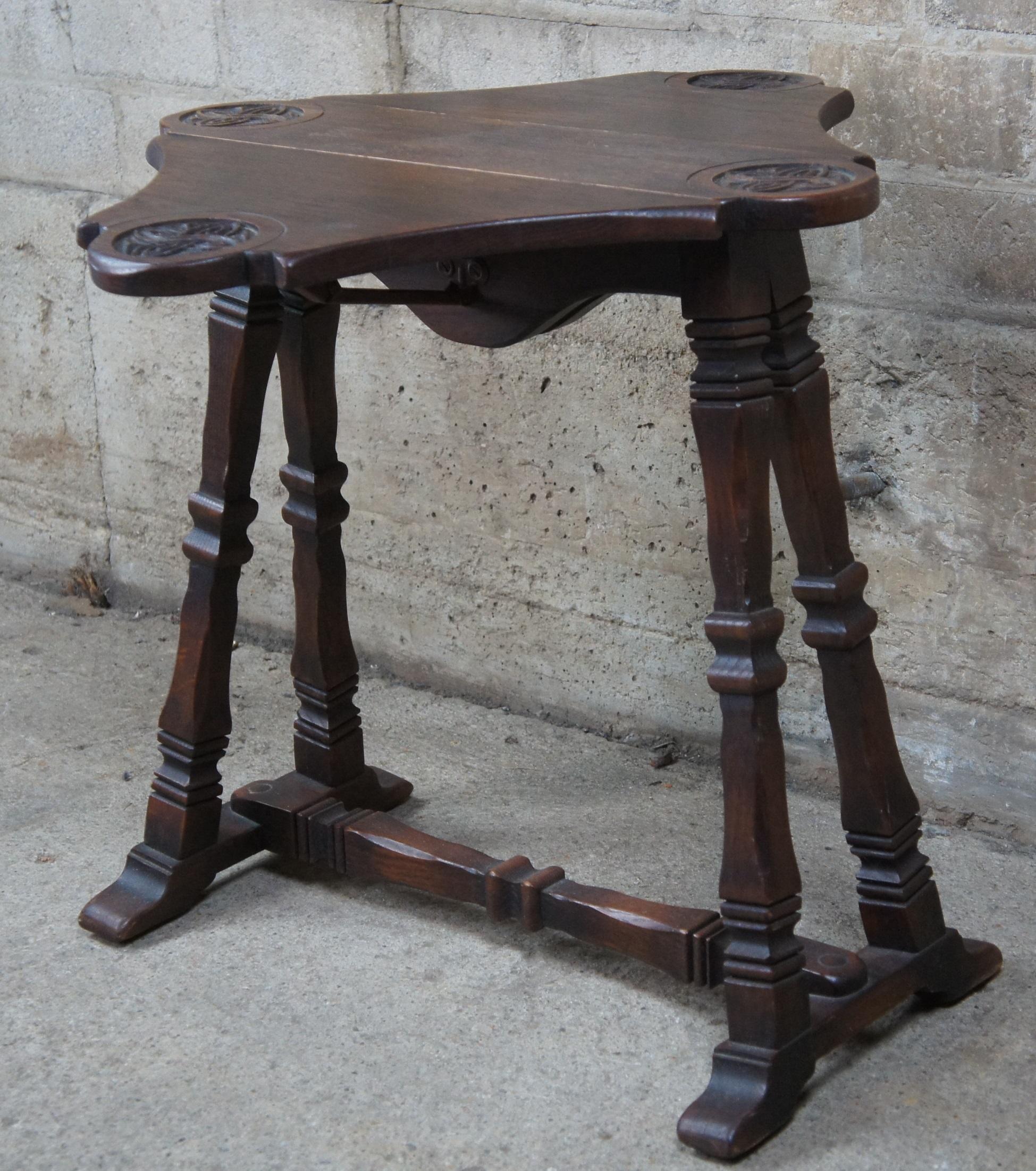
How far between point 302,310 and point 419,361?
0.66 metres

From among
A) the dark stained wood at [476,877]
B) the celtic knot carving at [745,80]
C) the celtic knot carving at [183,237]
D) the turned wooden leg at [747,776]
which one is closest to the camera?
the celtic knot carving at [183,237]

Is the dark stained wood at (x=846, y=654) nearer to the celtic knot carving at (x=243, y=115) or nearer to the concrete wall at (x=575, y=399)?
the concrete wall at (x=575, y=399)

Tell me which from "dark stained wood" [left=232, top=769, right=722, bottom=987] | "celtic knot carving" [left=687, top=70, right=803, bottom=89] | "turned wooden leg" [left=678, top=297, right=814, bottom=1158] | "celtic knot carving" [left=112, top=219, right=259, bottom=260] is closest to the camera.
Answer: "celtic knot carving" [left=112, top=219, right=259, bottom=260]

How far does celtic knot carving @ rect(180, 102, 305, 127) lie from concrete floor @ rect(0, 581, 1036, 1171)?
1088mm

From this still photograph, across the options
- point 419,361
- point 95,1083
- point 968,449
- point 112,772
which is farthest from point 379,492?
point 95,1083

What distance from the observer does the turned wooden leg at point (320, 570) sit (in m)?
2.17

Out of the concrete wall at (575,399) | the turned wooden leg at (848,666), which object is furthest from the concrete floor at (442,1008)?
the concrete wall at (575,399)

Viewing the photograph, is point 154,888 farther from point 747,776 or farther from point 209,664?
point 747,776

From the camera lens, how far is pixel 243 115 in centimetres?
218

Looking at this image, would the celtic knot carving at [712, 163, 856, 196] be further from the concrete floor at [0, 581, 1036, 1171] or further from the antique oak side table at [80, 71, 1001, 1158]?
the concrete floor at [0, 581, 1036, 1171]

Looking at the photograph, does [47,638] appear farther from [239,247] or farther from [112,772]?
[239,247]

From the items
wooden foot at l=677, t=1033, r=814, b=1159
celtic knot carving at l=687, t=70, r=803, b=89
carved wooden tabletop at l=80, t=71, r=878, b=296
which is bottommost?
wooden foot at l=677, t=1033, r=814, b=1159

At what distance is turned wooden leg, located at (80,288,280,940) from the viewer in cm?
200

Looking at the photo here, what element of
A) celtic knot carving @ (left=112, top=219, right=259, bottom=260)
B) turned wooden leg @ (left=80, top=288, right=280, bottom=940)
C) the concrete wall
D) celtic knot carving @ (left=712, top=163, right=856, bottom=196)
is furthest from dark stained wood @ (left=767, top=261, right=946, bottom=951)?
turned wooden leg @ (left=80, top=288, right=280, bottom=940)
